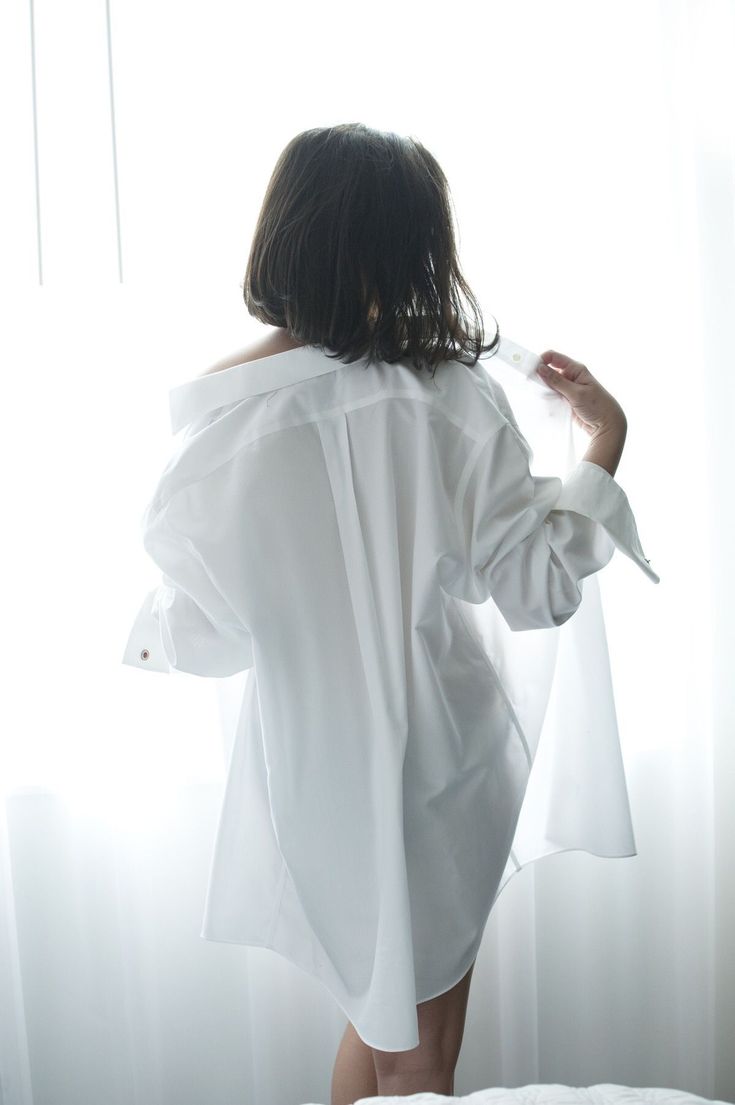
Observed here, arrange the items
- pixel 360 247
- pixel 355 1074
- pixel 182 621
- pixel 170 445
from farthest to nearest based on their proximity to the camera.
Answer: pixel 170 445 < pixel 355 1074 < pixel 182 621 < pixel 360 247

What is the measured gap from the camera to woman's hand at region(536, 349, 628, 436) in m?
1.19

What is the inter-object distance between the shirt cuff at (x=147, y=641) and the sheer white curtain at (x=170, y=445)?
0.39 m

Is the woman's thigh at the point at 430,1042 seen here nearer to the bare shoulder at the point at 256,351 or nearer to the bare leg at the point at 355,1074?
the bare leg at the point at 355,1074

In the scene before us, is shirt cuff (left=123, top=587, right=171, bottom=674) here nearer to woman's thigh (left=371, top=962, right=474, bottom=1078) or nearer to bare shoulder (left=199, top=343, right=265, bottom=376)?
bare shoulder (left=199, top=343, right=265, bottom=376)

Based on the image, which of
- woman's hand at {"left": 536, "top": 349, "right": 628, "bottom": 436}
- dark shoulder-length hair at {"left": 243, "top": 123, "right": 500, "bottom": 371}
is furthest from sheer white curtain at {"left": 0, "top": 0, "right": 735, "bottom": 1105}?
dark shoulder-length hair at {"left": 243, "top": 123, "right": 500, "bottom": 371}

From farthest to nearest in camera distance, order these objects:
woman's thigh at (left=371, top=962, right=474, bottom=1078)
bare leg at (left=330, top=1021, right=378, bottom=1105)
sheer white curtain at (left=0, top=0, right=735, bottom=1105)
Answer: sheer white curtain at (left=0, top=0, right=735, bottom=1105)
bare leg at (left=330, top=1021, right=378, bottom=1105)
woman's thigh at (left=371, top=962, right=474, bottom=1078)

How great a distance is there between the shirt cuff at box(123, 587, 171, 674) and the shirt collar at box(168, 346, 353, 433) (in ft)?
0.93

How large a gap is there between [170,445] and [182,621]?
0.50m

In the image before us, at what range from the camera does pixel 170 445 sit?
1.54 metres

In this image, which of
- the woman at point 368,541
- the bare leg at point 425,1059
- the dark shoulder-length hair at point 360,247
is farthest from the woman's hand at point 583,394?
the bare leg at point 425,1059

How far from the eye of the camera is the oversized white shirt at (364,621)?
103 cm

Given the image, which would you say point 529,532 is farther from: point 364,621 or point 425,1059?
point 425,1059

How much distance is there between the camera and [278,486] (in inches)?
40.4

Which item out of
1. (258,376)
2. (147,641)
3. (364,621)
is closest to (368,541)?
(364,621)
